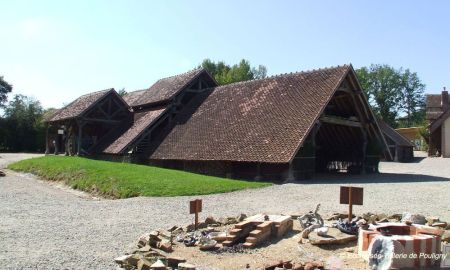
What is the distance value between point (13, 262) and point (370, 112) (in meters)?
20.4

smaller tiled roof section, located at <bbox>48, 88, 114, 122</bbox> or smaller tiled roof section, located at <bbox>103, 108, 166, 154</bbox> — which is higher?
smaller tiled roof section, located at <bbox>48, 88, 114, 122</bbox>

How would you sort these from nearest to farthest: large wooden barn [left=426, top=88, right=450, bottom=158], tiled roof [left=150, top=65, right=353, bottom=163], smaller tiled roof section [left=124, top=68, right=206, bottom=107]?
tiled roof [left=150, top=65, right=353, bottom=163]
smaller tiled roof section [left=124, top=68, right=206, bottom=107]
large wooden barn [left=426, top=88, right=450, bottom=158]

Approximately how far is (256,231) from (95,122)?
25.9 meters

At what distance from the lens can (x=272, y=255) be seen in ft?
23.0

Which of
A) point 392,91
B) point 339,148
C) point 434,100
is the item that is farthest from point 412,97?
point 339,148

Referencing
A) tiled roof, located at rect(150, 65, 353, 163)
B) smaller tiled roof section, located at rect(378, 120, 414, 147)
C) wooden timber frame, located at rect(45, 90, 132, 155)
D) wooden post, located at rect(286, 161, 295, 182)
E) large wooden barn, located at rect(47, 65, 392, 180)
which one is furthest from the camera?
smaller tiled roof section, located at rect(378, 120, 414, 147)

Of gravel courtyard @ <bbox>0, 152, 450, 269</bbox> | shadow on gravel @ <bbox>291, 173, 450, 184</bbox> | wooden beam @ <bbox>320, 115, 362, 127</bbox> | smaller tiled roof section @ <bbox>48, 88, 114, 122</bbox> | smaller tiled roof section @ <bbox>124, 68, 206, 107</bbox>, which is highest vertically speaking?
smaller tiled roof section @ <bbox>124, 68, 206, 107</bbox>

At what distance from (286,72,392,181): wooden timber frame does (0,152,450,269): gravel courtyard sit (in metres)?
6.08

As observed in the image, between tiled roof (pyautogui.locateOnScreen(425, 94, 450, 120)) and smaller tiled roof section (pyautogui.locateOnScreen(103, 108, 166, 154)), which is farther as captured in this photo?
tiled roof (pyautogui.locateOnScreen(425, 94, 450, 120))

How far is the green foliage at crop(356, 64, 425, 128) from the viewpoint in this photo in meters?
88.8

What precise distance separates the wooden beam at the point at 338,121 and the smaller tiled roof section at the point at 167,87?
35.9 feet

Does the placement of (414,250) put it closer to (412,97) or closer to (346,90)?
(346,90)

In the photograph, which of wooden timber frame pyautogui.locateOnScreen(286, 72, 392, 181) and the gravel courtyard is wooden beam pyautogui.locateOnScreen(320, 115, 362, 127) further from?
the gravel courtyard

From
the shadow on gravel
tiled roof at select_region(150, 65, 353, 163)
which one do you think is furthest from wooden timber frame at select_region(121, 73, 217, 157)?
the shadow on gravel
